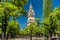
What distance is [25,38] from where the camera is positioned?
49438 mm

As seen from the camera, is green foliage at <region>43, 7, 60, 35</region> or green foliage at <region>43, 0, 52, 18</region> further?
green foliage at <region>43, 0, 52, 18</region>

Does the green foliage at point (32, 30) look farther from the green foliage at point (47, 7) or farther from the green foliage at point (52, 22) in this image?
the green foliage at point (52, 22)

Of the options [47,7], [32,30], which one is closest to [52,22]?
[47,7]

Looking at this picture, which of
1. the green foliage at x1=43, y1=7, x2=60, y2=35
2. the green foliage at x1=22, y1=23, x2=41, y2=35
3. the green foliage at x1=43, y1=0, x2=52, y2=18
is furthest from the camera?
the green foliage at x1=22, y1=23, x2=41, y2=35

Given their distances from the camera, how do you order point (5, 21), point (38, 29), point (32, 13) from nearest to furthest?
1. point (5, 21)
2. point (38, 29)
3. point (32, 13)

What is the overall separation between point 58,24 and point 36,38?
14.2 metres

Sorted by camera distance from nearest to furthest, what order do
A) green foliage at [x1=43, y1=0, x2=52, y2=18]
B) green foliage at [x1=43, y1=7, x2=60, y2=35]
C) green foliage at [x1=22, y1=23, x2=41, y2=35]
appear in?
green foliage at [x1=43, y1=7, x2=60, y2=35]
green foliage at [x1=43, y1=0, x2=52, y2=18]
green foliage at [x1=22, y1=23, x2=41, y2=35]

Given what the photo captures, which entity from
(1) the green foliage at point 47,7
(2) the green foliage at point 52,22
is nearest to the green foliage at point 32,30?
(1) the green foliage at point 47,7

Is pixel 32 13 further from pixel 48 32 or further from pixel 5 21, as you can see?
pixel 5 21

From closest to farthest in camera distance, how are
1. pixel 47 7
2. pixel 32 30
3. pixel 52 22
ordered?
1. pixel 52 22
2. pixel 47 7
3. pixel 32 30

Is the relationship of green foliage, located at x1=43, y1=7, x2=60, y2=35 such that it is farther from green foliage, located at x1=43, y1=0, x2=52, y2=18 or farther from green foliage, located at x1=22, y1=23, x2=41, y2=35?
green foliage, located at x1=22, y1=23, x2=41, y2=35

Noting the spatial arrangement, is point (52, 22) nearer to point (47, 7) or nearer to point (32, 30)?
point (47, 7)

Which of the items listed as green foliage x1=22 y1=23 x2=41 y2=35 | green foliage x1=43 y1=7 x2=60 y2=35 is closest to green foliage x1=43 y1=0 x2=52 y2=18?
green foliage x1=43 y1=7 x2=60 y2=35

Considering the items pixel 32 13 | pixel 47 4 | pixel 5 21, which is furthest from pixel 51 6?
pixel 32 13
